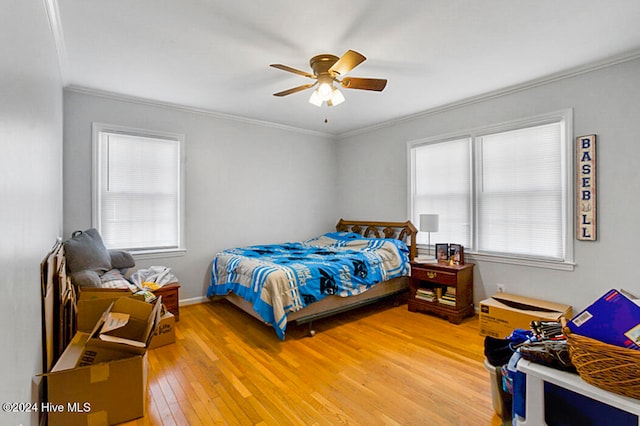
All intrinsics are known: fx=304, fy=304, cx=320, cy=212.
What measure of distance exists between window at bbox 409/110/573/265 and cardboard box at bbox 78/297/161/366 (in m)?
3.54

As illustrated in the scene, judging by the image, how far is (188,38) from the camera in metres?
2.41

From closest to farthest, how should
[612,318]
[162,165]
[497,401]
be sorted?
[612,318] < [497,401] < [162,165]

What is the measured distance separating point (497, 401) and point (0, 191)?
2.59 metres

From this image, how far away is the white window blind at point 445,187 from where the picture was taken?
393 centimetres

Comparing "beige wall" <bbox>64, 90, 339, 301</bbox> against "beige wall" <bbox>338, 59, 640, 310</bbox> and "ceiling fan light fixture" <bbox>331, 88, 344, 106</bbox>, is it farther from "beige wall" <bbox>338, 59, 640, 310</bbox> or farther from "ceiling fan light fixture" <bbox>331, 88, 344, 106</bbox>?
"beige wall" <bbox>338, 59, 640, 310</bbox>

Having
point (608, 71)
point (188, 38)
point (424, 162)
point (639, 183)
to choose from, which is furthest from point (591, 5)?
point (188, 38)

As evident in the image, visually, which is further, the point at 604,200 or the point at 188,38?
the point at 604,200

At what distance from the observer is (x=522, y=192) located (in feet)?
11.2

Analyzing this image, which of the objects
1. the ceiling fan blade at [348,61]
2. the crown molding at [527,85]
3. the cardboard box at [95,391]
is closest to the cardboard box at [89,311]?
the cardboard box at [95,391]

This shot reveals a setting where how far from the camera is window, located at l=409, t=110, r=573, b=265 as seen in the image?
3.16m

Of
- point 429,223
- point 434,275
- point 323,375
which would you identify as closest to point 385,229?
point 429,223

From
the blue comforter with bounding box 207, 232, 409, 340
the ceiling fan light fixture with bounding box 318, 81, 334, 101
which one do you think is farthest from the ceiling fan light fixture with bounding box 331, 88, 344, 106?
the blue comforter with bounding box 207, 232, 409, 340

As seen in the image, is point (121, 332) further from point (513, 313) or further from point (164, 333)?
point (513, 313)

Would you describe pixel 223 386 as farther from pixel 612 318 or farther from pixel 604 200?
pixel 604 200
